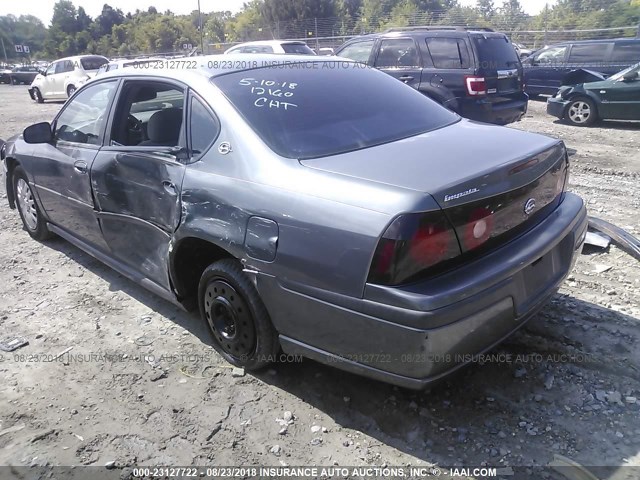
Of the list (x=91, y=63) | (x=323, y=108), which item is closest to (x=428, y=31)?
(x=323, y=108)

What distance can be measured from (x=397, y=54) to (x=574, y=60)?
7237 millimetres

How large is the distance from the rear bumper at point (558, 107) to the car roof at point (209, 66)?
8.69m

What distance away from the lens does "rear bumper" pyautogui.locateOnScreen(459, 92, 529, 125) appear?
784 centimetres

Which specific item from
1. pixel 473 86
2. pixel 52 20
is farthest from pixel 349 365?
pixel 52 20

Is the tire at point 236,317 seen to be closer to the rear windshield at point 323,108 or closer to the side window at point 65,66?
the rear windshield at point 323,108

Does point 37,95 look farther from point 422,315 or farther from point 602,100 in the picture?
point 422,315

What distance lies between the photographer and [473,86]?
7801 mm

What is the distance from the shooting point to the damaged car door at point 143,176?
312 cm

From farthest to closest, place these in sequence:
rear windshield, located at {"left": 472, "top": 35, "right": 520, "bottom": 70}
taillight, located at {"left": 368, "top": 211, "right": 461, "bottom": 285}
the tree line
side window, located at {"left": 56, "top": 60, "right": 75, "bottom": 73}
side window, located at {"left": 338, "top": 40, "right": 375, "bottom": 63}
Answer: the tree line, side window, located at {"left": 56, "top": 60, "right": 75, "bottom": 73}, side window, located at {"left": 338, "top": 40, "right": 375, "bottom": 63}, rear windshield, located at {"left": 472, "top": 35, "right": 520, "bottom": 70}, taillight, located at {"left": 368, "top": 211, "right": 461, "bottom": 285}

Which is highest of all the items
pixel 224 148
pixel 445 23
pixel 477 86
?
pixel 445 23

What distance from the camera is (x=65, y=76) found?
63.0 feet

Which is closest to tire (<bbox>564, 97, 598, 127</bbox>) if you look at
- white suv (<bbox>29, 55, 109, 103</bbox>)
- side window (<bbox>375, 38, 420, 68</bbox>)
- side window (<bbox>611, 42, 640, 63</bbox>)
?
side window (<bbox>611, 42, 640, 63</bbox>)

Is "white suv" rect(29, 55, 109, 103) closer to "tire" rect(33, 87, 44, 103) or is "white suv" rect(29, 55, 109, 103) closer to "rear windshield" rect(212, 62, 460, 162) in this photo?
"tire" rect(33, 87, 44, 103)

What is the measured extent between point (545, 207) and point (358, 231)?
1302 millimetres
